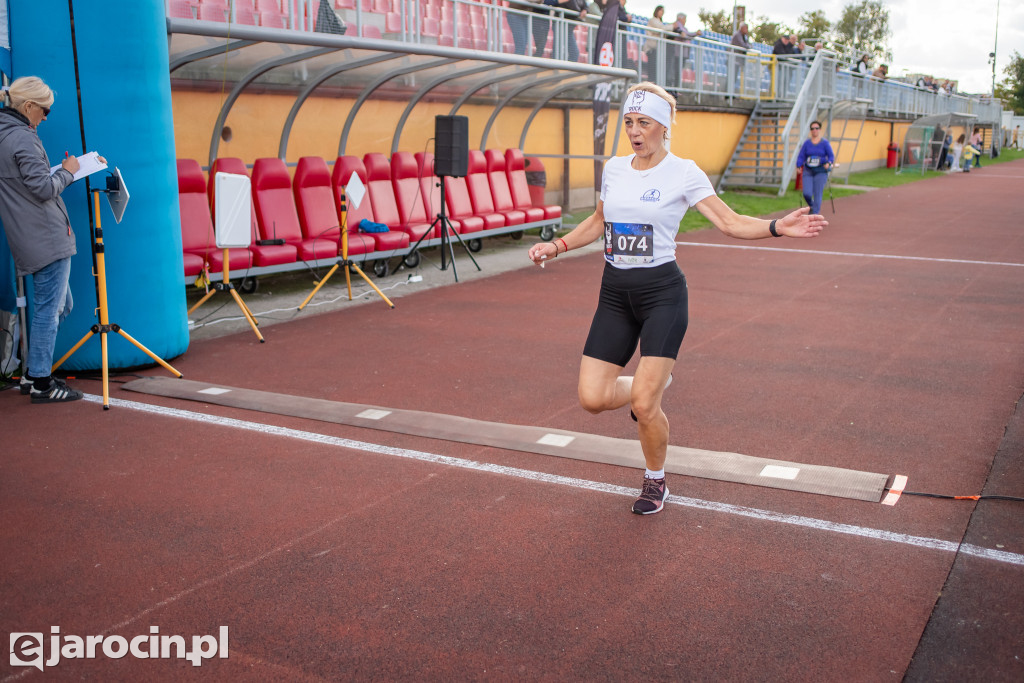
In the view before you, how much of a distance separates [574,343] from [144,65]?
14.4ft

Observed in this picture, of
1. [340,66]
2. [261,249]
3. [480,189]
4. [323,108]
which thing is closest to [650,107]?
[261,249]

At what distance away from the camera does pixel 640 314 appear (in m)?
4.66

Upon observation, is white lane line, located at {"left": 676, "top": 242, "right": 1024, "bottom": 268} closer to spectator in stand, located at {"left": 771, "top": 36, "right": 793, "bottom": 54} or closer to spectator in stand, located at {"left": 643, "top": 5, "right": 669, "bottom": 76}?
spectator in stand, located at {"left": 643, "top": 5, "right": 669, "bottom": 76}

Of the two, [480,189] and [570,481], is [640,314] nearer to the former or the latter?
[570,481]

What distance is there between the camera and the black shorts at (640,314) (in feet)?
14.9

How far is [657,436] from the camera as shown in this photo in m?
4.68

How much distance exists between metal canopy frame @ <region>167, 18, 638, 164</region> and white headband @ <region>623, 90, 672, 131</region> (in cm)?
588

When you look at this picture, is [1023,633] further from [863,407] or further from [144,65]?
[144,65]

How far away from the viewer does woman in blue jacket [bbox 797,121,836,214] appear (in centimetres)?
1836

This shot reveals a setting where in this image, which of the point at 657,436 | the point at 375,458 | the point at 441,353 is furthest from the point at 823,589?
the point at 441,353

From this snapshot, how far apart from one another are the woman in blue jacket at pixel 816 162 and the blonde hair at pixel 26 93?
591 inches

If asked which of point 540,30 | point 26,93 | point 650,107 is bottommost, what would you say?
point 650,107

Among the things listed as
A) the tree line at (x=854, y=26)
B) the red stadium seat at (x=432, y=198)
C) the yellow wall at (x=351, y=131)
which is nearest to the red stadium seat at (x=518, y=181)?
the yellow wall at (x=351, y=131)

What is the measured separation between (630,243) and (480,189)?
10839 mm
